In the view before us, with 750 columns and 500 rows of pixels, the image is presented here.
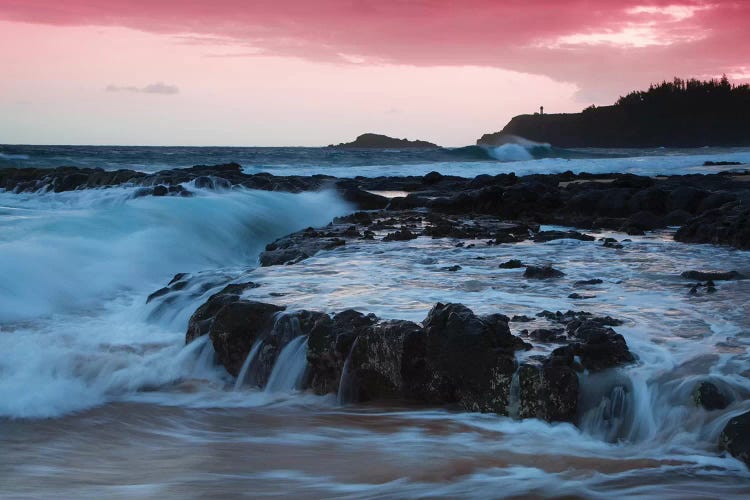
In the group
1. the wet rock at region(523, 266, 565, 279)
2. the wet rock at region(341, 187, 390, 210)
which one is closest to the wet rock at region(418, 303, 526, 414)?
the wet rock at region(523, 266, 565, 279)

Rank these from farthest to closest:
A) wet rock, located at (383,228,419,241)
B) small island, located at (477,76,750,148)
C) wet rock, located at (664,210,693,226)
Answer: small island, located at (477,76,750,148) < wet rock, located at (664,210,693,226) < wet rock, located at (383,228,419,241)

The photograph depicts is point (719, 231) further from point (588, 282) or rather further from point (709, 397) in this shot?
point (709, 397)

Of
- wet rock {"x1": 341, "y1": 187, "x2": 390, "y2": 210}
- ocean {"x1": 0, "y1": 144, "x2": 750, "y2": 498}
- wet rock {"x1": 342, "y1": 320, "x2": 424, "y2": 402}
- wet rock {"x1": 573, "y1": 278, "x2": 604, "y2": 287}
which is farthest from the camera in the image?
wet rock {"x1": 341, "y1": 187, "x2": 390, "y2": 210}

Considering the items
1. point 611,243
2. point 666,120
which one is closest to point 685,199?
point 611,243

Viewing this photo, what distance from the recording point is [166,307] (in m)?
7.39

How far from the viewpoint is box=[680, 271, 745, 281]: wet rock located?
24.2 ft

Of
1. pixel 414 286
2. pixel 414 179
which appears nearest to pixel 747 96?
pixel 414 179

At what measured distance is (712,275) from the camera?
743cm

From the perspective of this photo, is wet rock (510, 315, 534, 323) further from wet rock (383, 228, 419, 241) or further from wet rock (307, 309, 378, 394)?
wet rock (383, 228, 419, 241)

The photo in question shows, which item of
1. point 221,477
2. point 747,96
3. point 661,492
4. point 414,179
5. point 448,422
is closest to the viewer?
point 661,492

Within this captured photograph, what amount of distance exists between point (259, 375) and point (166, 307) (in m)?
2.19

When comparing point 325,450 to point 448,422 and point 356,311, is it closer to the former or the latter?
point 448,422

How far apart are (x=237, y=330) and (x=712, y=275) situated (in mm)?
4635

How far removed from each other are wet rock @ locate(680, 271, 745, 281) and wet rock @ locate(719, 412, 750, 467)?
384 cm
